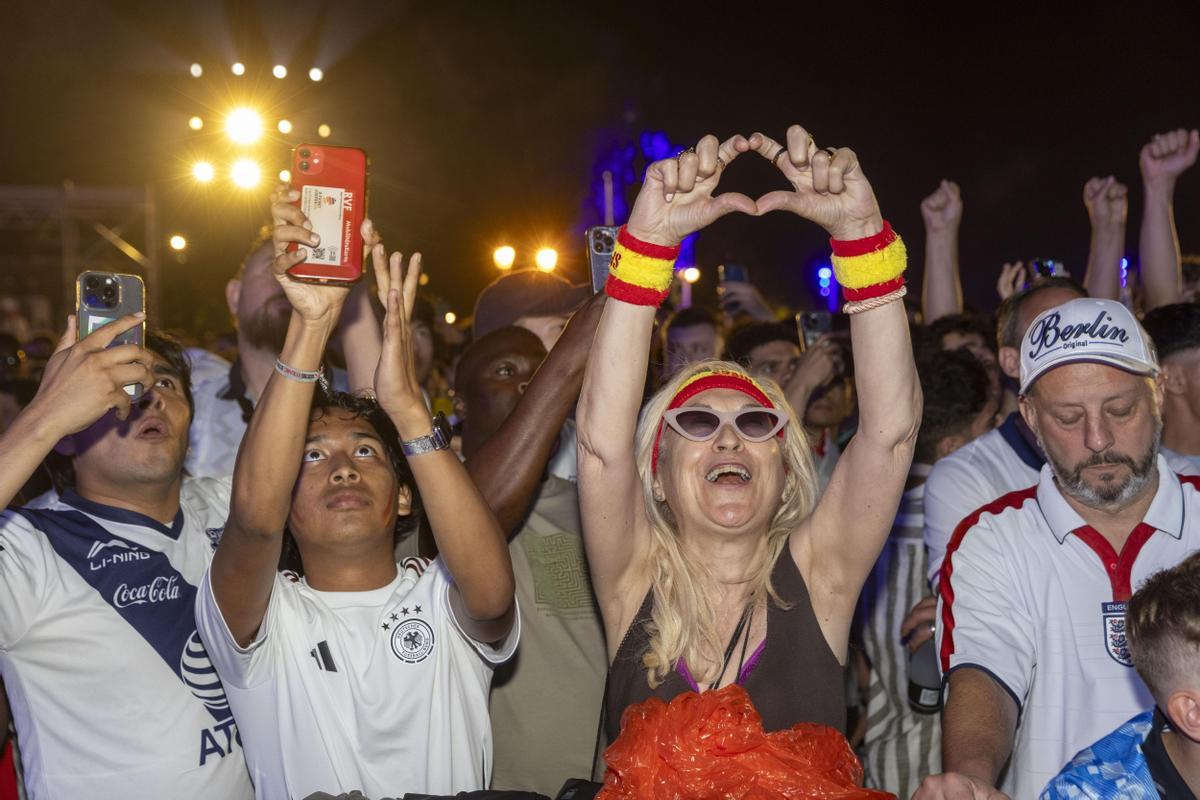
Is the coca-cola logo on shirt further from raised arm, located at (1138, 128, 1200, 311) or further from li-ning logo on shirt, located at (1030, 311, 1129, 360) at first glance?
raised arm, located at (1138, 128, 1200, 311)

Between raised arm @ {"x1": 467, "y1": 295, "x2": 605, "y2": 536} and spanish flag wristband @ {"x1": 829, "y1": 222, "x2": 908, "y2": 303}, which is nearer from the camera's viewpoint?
spanish flag wristband @ {"x1": 829, "y1": 222, "x2": 908, "y2": 303}

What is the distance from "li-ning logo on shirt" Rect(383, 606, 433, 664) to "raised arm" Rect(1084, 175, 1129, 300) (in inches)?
146

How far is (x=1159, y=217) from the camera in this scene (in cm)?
499

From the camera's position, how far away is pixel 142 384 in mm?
2520

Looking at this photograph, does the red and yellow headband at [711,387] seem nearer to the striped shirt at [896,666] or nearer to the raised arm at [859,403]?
the raised arm at [859,403]

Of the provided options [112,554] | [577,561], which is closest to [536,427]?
[577,561]

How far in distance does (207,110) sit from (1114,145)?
11.0m

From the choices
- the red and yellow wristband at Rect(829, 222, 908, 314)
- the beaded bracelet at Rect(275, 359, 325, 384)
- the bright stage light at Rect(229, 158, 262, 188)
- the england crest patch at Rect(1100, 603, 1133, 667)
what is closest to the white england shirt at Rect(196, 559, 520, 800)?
the beaded bracelet at Rect(275, 359, 325, 384)

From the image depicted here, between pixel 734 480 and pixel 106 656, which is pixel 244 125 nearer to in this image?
pixel 106 656

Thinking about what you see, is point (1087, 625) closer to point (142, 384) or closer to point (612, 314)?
point (612, 314)

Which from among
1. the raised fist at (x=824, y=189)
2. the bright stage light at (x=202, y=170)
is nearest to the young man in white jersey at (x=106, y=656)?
the raised fist at (x=824, y=189)

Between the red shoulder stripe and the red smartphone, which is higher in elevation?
the red smartphone

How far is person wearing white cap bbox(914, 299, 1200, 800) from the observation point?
264cm

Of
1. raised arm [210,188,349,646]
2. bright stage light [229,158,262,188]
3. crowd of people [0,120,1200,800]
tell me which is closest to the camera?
crowd of people [0,120,1200,800]
